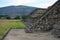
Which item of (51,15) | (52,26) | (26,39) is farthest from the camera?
(52,26)

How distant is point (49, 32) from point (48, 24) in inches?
37.7

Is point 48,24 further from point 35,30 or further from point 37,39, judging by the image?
point 37,39

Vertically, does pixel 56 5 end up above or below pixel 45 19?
above

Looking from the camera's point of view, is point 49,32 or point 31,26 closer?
point 31,26

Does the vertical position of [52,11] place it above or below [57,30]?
above

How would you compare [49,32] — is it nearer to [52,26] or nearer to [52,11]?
[52,26]

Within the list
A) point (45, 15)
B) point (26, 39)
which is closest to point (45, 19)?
point (45, 15)

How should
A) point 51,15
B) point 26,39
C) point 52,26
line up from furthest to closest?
point 52,26 → point 51,15 → point 26,39

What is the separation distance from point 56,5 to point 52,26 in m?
1.44

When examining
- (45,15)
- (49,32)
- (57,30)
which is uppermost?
(45,15)

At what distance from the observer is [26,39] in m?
8.59

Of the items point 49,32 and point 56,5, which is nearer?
point 56,5

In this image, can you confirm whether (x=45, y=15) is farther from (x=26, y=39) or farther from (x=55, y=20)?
(x=26, y=39)

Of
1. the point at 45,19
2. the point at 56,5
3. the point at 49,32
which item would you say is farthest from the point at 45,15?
the point at 49,32
